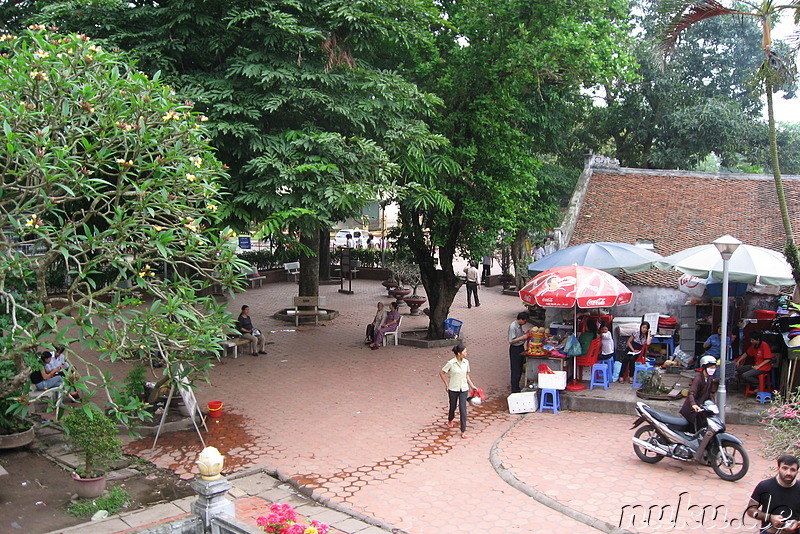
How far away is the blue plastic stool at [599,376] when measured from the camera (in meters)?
12.2

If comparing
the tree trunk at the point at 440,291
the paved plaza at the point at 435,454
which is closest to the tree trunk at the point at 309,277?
the tree trunk at the point at 440,291

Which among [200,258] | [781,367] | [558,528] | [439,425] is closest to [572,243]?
[781,367]

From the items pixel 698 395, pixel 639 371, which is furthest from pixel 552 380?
pixel 698 395

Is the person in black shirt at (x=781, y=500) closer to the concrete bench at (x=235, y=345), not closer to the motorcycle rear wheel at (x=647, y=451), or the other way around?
the motorcycle rear wheel at (x=647, y=451)

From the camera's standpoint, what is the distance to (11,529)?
7.34 m

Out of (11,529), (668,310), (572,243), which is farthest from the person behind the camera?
(572,243)

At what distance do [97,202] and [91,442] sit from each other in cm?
298

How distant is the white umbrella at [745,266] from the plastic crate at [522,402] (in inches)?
142

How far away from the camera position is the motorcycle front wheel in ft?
27.2

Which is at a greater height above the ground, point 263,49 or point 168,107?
point 263,49

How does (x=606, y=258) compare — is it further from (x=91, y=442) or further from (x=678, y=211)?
(x=91, y=442)

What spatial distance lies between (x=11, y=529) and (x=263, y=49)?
868cm

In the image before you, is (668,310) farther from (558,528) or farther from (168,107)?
(168,107)

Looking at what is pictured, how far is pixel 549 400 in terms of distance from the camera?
12.0m
